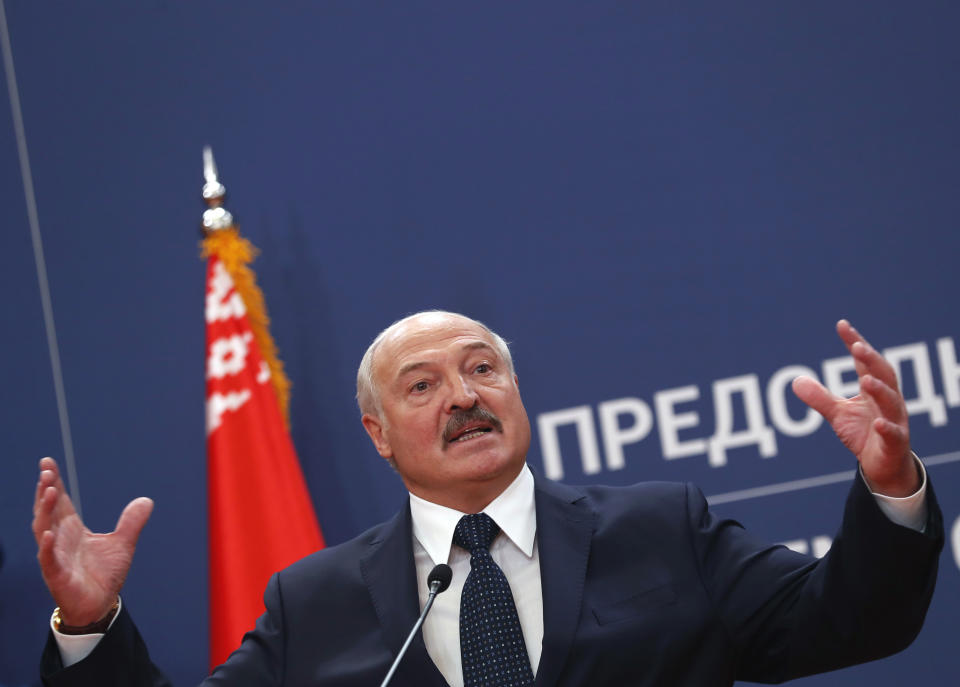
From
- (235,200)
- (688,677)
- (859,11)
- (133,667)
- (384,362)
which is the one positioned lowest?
(688,677)

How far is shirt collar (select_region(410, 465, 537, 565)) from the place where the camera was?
196 cm

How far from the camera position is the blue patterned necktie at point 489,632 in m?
1.78

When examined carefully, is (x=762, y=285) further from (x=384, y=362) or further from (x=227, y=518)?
(x=227, y=518)

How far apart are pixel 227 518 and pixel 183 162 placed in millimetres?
1146

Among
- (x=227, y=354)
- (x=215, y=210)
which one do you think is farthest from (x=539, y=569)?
(x=215, y=210)

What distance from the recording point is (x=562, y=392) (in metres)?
3.14

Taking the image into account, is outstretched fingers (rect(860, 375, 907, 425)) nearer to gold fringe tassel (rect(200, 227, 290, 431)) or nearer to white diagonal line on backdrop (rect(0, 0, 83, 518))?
gold fringe tassel (rect(200, 227, 290, 431))

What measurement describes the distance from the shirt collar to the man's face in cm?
3

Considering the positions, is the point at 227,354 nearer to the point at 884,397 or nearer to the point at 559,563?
the point at 559,563

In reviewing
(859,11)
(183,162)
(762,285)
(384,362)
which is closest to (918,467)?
(384,362)

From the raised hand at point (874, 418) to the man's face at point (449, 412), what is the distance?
23.8 inches

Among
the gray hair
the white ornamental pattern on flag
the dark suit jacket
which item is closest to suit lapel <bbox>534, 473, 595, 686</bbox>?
the dark suit jacket

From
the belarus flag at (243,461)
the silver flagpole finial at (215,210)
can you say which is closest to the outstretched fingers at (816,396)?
the belarus flag at (243,461)

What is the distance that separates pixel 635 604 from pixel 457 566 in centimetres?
32
